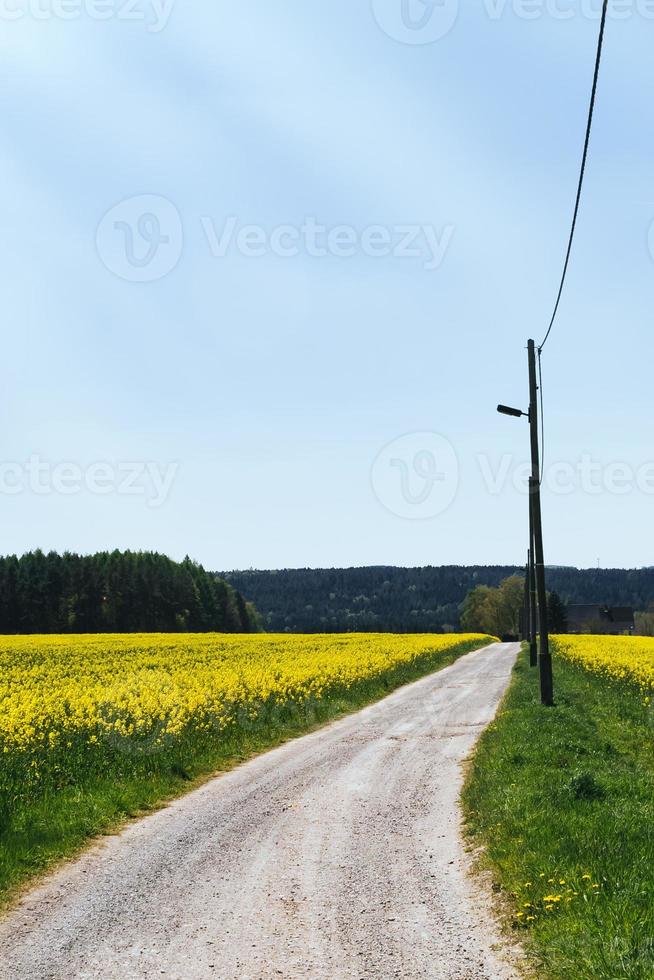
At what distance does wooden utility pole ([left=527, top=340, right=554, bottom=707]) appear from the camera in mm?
22844

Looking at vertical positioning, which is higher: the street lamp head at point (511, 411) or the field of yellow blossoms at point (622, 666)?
the street lamp head at point (511, 411)

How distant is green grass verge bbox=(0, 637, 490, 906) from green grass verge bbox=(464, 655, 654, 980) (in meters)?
4.94

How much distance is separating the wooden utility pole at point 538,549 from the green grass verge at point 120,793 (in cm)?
611

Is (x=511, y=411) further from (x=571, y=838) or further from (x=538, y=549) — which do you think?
(x=571, y=838)

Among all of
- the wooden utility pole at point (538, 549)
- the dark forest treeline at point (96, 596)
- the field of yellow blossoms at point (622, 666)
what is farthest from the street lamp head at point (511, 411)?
the dark forest treeline at point (96, 596)

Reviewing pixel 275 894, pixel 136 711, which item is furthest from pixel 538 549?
pixel 275 894

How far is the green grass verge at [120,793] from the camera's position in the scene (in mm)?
9625

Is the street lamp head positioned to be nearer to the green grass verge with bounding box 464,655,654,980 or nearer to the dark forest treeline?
the green grass verge with bounding box 464,655,654,980

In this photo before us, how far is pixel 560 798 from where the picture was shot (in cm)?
1054

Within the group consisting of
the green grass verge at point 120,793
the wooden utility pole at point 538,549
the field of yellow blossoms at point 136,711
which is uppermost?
the wooden utility pole at point 538,549

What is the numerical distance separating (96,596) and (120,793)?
98.3m

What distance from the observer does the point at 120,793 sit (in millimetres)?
12609

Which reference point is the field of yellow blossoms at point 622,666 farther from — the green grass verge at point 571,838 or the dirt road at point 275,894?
the dirt road at point 275,894

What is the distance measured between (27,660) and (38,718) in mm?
27792
